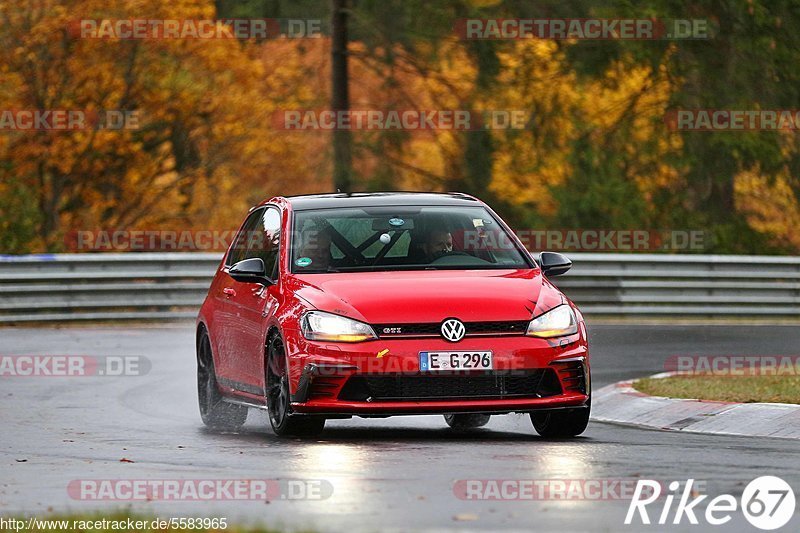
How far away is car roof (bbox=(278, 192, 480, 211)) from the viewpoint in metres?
13.4

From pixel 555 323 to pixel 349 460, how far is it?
6.30 ft

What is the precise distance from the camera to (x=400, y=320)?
1170cm

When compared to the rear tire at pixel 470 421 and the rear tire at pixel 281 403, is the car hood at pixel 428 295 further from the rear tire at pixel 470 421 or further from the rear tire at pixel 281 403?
the rear tire at pixel 470 421

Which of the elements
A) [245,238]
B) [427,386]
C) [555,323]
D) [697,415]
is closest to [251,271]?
[245,238]

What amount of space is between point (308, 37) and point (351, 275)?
1099 inches

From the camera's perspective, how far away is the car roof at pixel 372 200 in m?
13.4

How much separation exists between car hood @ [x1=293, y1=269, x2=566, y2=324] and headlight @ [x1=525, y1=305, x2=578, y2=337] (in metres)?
0.05

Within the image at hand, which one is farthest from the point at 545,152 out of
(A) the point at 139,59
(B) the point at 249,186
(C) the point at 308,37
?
(B) the point at 249,186

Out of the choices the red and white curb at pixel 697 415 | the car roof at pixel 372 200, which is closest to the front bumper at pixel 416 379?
the red and white curb at pixel 697 415

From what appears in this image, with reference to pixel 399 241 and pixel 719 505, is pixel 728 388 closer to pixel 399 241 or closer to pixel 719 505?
pixel 399 241

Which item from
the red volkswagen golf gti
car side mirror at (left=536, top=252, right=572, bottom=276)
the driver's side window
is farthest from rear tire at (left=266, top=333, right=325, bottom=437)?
car side mirror at (left=536, top=252, right=572, bottom=276)

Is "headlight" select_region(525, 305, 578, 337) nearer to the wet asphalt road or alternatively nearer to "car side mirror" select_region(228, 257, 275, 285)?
the wet asphalt road

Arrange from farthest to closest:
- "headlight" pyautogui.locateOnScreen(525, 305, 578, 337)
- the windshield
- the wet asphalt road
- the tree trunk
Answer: the tree trunk < the windshield < "headlight" pyautogui.locateOnScreen(525, 305, 578, 337) < the wet asphalt road

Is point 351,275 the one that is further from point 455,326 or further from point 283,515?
point 283,515
